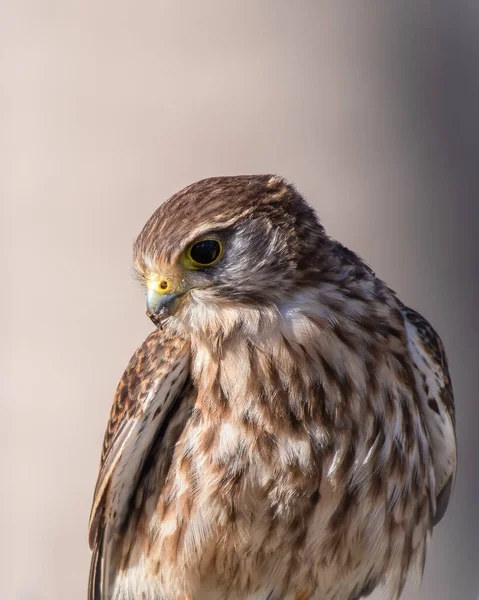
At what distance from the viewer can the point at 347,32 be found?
3193mm

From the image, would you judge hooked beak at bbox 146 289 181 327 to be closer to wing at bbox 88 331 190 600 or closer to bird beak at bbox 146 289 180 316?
bird beak at bbox 146 289 180 316

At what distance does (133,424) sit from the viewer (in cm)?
196

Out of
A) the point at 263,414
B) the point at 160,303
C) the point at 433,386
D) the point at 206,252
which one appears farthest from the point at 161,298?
the point at 433,386

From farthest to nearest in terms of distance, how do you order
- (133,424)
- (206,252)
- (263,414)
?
1. (133,424)
2. (263,414)
3. (206,252)

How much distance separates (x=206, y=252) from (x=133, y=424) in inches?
20.6

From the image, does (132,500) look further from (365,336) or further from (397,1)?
(397,1)

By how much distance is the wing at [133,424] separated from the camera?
1.94 m

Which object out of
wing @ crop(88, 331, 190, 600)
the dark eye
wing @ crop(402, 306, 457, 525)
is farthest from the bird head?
wing @ crop(402, 306, 457, 525)

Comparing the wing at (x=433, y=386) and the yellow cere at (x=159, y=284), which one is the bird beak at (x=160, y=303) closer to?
the yellow cere at (x=159, y=284)

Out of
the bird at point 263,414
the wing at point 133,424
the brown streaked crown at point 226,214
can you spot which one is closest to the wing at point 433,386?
the bird at point 263,414

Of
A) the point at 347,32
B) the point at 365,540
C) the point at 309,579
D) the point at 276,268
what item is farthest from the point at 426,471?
the point at 347,32

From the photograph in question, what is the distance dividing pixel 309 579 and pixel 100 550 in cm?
57

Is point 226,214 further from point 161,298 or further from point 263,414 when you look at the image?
point 263,414

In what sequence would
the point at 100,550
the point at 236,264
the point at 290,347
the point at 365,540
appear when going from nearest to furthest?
the point at 236,264, the point at 290,347, the point at 365,540, the point at 100,550
